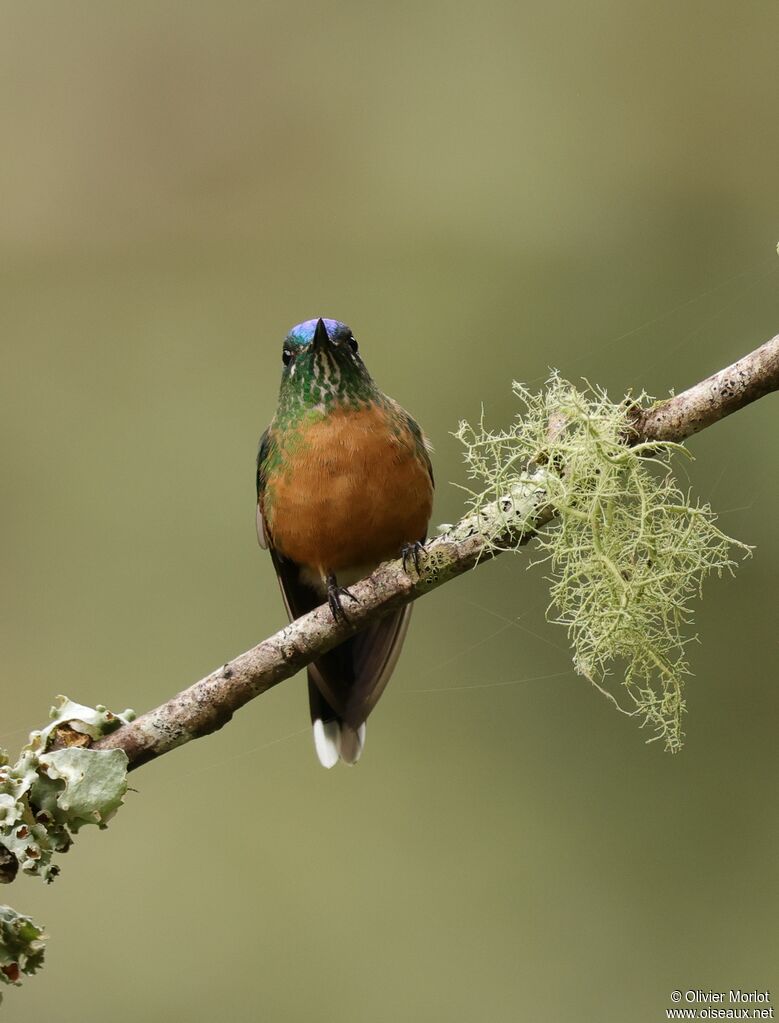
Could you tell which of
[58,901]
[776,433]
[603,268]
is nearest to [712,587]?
Result: [776,433]

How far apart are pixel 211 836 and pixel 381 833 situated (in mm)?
836

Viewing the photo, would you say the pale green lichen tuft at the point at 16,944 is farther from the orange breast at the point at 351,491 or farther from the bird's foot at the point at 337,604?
the orange breast at the point at 351,491

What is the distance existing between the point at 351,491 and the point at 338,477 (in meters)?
0.05

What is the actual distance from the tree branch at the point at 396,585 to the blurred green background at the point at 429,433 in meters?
2.57

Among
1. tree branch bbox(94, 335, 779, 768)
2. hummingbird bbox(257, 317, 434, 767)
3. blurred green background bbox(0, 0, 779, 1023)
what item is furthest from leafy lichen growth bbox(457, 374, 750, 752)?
blurred green background bbox(0, 0, 779, 1023)

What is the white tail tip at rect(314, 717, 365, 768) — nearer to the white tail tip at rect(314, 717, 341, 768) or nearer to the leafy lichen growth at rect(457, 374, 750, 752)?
the white tail tip at rect(314, 717, 341, 768)

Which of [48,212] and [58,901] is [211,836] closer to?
[58,901]

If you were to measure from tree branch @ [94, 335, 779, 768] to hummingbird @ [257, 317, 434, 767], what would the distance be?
590 mm

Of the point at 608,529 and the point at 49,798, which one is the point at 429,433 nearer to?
the point at 608,529

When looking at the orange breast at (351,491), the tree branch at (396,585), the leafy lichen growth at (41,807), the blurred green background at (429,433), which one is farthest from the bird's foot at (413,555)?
the blurred green background at (429,433)

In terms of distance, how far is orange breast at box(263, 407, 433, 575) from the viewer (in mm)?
3020

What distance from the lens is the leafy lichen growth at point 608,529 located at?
6.88 ft

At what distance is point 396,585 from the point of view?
229cm

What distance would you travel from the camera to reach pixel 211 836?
5844 mm
